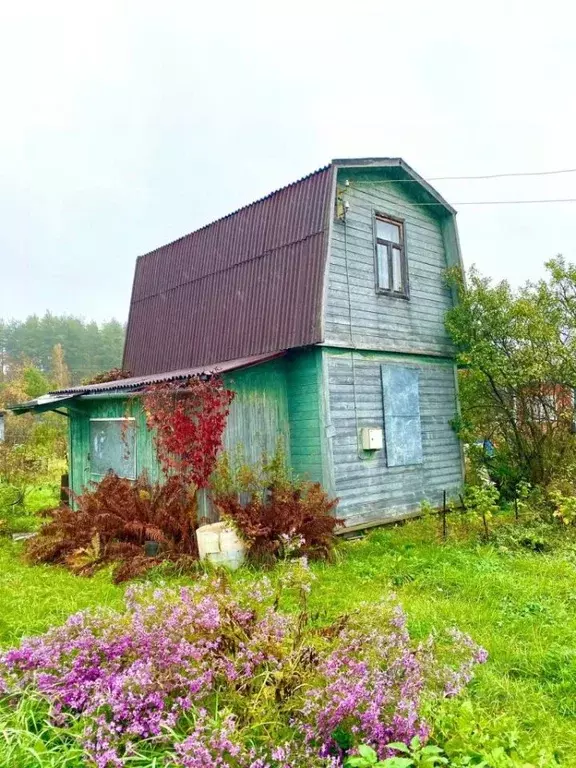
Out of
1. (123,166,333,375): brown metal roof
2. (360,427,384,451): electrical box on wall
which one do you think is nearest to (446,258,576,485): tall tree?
(360,427,384,451): electrical box on wall

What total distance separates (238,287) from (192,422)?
12.1ft

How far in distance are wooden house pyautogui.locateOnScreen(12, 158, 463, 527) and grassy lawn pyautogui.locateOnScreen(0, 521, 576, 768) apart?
1.66 meters

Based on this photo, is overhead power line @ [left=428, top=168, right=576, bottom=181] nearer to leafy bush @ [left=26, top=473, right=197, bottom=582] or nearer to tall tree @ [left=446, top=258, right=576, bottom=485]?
tall tree @ [left=446, top=258, right=576, bottom=485]

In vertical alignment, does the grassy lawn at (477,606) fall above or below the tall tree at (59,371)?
below

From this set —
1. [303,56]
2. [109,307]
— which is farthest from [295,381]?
[109,307]

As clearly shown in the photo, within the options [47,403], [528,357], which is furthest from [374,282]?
[47,403]

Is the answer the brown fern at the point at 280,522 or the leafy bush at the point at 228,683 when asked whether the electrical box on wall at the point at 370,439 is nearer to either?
the brown fern at the point at 280,522

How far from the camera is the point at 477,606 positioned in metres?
5.26

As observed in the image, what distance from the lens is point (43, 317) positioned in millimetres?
61562

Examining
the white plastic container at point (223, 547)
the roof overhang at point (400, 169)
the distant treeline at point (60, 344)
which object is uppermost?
the distant treeline at point (60, 344)

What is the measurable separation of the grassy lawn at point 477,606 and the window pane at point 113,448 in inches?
86.3

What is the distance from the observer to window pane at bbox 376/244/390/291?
10156 mm

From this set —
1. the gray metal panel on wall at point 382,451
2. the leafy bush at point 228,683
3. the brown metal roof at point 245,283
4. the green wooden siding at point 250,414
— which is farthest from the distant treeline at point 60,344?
the leafy bush at point 228,683

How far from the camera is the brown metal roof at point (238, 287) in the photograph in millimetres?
9141
